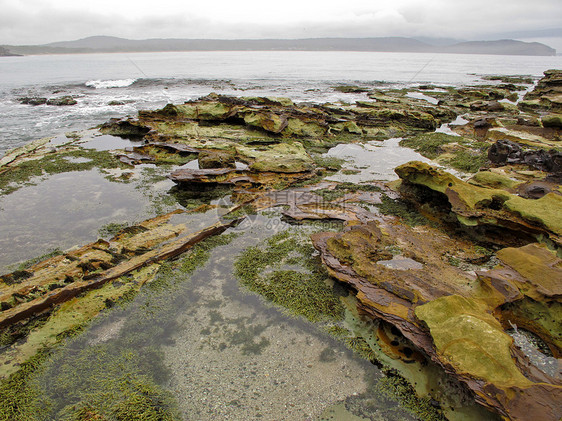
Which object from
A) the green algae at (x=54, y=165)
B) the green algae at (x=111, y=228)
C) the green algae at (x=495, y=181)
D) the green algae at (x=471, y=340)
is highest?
the green algae at (x=471, y=340)

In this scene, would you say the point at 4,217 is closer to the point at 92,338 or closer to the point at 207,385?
the point at 92,338

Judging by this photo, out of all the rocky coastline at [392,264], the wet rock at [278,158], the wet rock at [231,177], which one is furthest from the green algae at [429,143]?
the wet rock at [231,177]

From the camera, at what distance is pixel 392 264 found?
18.9 feet

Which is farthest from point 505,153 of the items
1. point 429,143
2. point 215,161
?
point 215,161

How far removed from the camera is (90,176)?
1091 centimetres

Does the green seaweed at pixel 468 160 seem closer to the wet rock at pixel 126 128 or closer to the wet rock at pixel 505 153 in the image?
the wet rock at pixel 505 153

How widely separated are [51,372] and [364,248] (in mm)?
4958

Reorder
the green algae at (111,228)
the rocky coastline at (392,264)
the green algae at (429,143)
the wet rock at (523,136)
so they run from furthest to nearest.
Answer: the green algae at (429,143) < the wet rock at (523,136) < the green algae at (111,228) < the rocky coastline at (392,264)

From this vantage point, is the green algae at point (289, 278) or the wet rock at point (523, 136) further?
the wet rock at point (523, 136)

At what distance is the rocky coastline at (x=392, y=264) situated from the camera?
11.2 feet

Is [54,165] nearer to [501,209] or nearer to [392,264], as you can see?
[392,264]

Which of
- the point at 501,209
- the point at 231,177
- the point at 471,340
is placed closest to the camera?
the point at 471,340

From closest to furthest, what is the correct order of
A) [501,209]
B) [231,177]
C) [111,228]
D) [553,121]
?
[501,209] → [111,228] → [231,177] → [553,121]

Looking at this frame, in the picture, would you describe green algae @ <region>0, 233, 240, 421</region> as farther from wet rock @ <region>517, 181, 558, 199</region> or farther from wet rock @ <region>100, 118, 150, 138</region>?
wet rock @ <region>100, 118, 150, 138</region>
